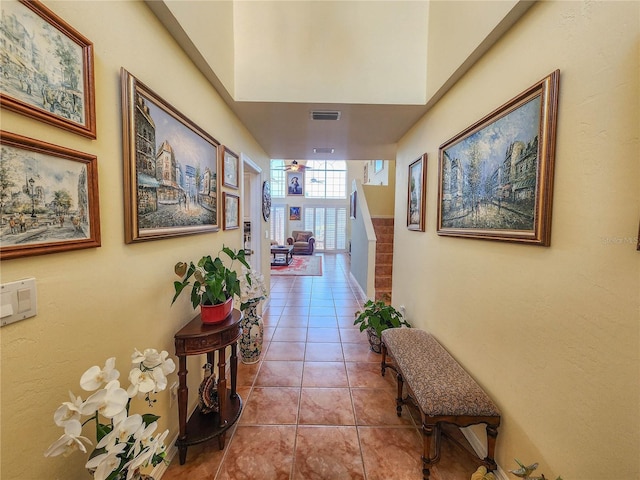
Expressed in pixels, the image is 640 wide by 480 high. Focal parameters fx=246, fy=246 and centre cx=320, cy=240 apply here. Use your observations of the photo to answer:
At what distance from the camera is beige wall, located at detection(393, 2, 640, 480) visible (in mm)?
800

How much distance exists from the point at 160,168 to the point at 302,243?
329 inches

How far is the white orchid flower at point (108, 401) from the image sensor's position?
70 centimetres

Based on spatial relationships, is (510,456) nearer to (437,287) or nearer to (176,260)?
(437,287)

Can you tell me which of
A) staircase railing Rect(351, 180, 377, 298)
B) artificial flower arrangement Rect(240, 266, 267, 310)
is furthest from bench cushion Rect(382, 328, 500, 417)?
staircase railing Rect(351, 180, 377, 298)

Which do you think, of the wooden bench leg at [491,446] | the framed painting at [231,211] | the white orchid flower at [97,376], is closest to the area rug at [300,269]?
the framed painting at [231,211]

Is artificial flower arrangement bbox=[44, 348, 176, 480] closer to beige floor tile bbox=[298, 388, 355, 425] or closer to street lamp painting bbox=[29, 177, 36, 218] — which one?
street lamp painting bbox=[29, 177, 36, 218]

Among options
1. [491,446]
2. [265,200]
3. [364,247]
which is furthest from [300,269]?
[491,446]

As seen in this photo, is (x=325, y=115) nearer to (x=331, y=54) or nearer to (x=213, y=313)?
(x=331, y=54)

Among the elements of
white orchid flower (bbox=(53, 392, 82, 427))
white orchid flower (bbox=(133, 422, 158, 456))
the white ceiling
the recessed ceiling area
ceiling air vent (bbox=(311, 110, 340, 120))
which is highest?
the recessed ceiling area

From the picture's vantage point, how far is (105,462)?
2.33ft

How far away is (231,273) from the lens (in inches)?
59.7

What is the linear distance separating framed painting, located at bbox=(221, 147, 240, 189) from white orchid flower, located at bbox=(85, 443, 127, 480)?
69.0 inches

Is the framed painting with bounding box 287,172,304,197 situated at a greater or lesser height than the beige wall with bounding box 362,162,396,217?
greater

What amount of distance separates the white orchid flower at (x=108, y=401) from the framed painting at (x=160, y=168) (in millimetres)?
615
